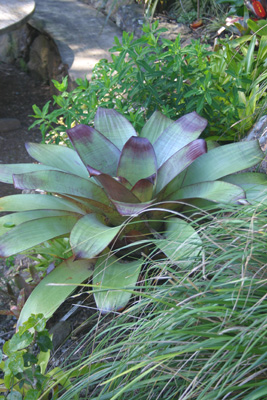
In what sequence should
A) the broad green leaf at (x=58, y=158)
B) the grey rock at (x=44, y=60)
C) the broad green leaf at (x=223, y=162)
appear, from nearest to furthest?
the broad green leaf at (x=223, y=162) → the broad green leaf at (x=58, y=158) → the grey rock at (x=44, y=60)

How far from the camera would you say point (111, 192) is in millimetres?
1919

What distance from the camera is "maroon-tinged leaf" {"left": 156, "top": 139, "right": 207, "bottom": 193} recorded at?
1844mm

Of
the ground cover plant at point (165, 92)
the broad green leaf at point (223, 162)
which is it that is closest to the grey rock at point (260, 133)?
the ground cover plant at point (165, 92)

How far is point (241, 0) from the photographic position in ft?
14.3

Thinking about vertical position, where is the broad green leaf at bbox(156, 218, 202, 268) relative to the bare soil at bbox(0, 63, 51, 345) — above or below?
above

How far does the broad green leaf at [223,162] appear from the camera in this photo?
2.03 meters

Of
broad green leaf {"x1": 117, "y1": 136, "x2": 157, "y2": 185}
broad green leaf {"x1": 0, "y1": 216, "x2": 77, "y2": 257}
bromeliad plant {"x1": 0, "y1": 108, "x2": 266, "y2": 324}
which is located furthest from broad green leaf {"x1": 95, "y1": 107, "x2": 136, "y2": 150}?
broad green leaf {"x1": 0, "y1": 216, "x2": 77, "y2": 257}

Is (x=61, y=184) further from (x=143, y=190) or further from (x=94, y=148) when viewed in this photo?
(x=143, y=190)

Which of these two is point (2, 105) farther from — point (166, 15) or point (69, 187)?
point (69, 187)

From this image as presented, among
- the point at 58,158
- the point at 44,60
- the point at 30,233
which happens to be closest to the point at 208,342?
the point at 30,233

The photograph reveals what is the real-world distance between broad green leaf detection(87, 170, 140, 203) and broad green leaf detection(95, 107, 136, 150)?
0.41m

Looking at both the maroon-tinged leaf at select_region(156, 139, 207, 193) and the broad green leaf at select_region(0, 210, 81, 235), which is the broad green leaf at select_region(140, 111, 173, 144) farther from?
the broad green leaf at select_region(0, 210, 81, 235)

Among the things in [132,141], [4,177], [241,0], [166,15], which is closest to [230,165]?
[132,141]

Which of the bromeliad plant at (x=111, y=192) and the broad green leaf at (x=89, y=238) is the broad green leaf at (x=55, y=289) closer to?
the bromeliad plant at (x=111, y=192)
